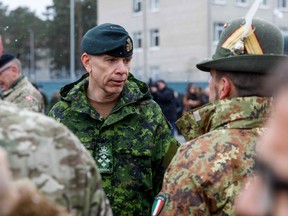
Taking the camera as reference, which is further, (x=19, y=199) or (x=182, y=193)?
(x=182, y=193)

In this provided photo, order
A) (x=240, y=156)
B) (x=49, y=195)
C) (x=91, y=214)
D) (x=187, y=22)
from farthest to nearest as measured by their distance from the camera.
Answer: (x=187, y=22), (x=240, y=156), (x=91, y=214), (x=49, y=195)

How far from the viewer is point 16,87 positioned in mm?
7297

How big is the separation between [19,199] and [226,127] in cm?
146

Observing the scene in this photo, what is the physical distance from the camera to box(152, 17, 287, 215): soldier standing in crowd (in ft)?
8.39


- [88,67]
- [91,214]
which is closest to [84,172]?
[91,214]

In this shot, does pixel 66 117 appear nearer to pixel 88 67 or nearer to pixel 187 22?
pixel 88 67

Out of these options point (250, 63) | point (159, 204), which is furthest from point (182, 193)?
point (250, 63)

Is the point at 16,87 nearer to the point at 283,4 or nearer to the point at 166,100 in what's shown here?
the point at 166,100

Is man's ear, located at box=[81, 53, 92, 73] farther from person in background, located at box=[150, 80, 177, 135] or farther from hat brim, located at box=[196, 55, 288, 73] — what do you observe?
person in background, located at box=[150, 80, 177, 135]

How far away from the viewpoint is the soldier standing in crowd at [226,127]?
8.39ft

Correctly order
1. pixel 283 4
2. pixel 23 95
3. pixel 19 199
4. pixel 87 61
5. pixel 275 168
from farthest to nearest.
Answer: pixel 283 4 < pixel 23 95 < pixel 87 61 < pixel 19 199 < pixel 275 168

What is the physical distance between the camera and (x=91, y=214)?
1983 millimetres

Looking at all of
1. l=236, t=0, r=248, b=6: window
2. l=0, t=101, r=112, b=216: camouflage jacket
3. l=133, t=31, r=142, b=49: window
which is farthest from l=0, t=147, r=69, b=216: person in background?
l=133, t=31, r=142, b=49: window

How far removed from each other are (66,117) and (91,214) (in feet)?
6.36
